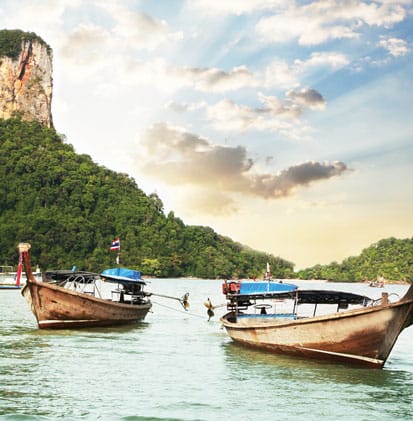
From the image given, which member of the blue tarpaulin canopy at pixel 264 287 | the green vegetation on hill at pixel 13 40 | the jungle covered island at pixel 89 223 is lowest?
the blue tarpaulin canopy at pixel 264 287

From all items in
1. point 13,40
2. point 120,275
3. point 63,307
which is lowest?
point 63,307

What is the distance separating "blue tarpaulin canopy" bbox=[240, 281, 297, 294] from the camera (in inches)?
781

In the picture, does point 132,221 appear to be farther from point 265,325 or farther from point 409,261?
point 265,325

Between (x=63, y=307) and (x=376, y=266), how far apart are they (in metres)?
153

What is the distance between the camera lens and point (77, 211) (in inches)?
4786

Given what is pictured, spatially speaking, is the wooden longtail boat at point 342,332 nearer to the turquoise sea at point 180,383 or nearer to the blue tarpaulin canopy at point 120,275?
the turquoise sea at point 180,383

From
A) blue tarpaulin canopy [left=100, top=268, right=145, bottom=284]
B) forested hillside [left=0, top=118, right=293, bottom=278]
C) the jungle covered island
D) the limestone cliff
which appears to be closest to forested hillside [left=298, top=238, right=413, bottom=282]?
the jungle covered island

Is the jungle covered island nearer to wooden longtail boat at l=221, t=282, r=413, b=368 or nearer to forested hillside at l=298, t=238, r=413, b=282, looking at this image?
forested hillside at l=298, t=238, r=413, b=282

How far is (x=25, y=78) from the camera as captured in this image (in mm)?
143875

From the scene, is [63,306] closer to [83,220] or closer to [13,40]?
[83,220]

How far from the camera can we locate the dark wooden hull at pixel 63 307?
23484mm

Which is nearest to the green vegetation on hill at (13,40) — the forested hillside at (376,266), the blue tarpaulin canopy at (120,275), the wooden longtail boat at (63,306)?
the forested hillside at (376,266)

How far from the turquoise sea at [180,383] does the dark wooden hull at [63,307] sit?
4.41 ft

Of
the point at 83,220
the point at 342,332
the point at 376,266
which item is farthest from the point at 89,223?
the point at 342,332
